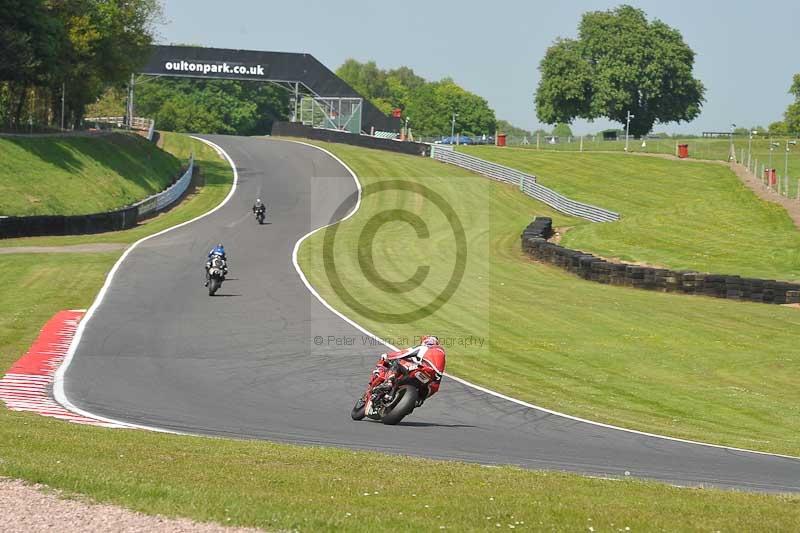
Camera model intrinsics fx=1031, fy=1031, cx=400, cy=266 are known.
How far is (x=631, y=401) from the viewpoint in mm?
19891

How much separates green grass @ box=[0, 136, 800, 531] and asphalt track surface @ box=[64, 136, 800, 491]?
1.85 meters

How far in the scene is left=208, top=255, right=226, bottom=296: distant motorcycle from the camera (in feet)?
103

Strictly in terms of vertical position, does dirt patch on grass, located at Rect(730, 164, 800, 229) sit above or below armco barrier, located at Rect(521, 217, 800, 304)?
above

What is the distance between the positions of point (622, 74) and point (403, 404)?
374 ft

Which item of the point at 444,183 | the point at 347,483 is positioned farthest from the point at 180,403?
the point at 444,183

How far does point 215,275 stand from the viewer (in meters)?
31.4

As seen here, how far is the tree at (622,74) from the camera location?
125125 millimetres

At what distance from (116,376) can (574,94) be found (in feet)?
373

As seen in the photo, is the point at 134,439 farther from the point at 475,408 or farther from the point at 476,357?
the point at 476,357

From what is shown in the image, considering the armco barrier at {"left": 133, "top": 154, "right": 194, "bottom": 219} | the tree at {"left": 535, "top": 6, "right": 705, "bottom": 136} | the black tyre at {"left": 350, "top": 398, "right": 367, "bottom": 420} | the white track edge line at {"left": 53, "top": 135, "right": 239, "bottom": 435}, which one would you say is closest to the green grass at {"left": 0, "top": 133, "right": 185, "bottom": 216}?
the armco barrier at {"left": 133, "top": 154, "right": 194, "bottom": 219}

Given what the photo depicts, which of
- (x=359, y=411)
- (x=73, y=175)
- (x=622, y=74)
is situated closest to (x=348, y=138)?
(x=73, y=175)

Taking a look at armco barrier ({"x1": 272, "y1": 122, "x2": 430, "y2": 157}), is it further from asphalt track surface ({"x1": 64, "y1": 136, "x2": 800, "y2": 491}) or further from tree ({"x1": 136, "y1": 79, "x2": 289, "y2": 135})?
tree ({"x1": 136, "y1": 79, "x2": 289, "y2": 135})

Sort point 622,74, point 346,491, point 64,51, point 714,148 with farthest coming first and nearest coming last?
point 622,74
point 714,148
point 64,51
point 346,491

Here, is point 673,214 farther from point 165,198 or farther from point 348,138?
point 348,138
